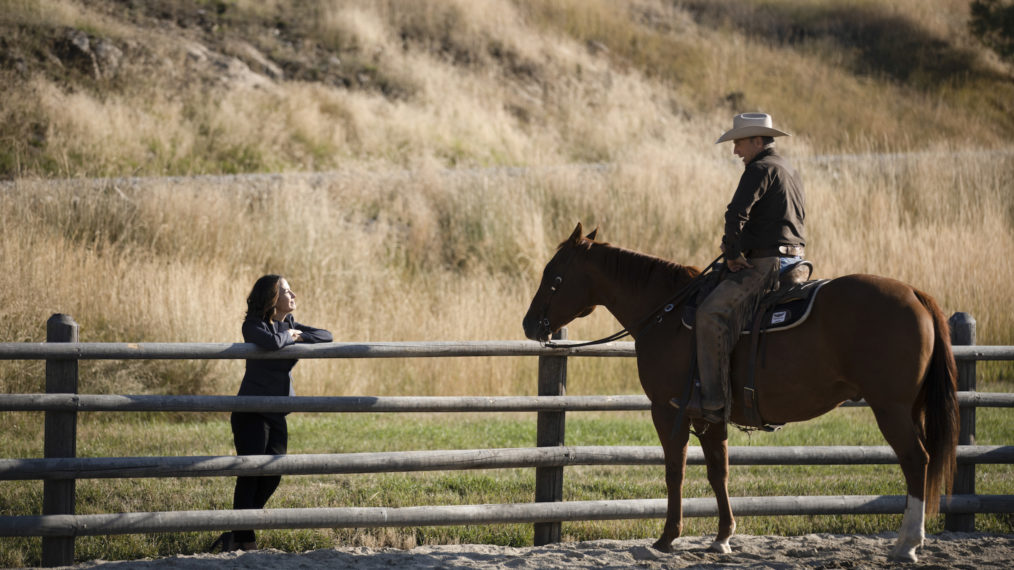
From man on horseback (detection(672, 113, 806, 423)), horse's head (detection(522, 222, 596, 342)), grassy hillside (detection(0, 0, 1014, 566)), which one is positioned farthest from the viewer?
grassy hillside (detection(0, 0, 1014, 566))

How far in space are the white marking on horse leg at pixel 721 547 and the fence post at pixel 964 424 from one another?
196cm

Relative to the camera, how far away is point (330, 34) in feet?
95.5

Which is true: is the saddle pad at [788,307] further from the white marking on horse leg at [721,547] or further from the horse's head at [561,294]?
the white marking on horse leg at [721,547]

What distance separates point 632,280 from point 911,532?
224 cm

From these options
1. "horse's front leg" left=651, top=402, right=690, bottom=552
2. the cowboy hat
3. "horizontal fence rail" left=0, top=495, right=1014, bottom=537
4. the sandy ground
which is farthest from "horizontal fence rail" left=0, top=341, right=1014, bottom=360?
the cowboy hat

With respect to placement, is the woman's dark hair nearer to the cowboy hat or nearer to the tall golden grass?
the cowboy hat

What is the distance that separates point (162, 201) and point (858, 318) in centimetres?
1241

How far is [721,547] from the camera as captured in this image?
6.35m

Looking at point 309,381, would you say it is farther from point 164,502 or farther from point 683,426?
point 683,426

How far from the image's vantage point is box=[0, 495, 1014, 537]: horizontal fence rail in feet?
19.3

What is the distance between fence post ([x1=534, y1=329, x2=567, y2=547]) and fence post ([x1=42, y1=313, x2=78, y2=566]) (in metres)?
2.97

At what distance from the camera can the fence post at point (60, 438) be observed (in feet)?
19.6

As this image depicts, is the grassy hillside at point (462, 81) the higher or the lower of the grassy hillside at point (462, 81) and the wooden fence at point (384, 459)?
the higher

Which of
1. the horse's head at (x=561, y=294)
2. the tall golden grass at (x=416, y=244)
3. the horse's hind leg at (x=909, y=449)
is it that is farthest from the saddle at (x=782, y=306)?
the tall golden grass at (x=416, y=244)
